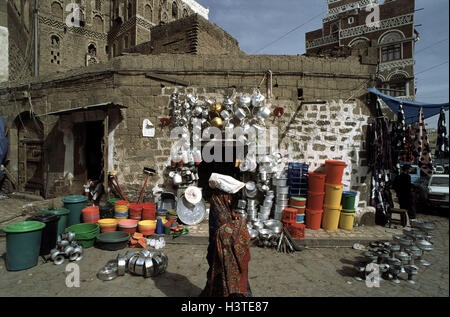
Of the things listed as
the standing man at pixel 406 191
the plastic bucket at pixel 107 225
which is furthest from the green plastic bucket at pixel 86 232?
the standing man at pixel 406 191

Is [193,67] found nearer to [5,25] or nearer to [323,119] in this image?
[323,119]

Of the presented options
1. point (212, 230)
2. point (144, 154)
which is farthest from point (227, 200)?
point (144, 154)

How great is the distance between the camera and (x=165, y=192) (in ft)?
22.5

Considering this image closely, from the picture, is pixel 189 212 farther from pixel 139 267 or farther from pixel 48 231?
pixel 48 231

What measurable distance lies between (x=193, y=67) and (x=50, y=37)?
24157 millimetres

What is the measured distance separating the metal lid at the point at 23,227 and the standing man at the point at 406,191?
906 cm

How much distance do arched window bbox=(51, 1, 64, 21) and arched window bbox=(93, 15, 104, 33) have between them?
10.5 feet

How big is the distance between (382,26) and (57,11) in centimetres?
3481

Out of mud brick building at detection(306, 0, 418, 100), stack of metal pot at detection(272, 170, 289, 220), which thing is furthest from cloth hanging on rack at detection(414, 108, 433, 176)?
mud brick building at detection(306, 0, 418, 100)

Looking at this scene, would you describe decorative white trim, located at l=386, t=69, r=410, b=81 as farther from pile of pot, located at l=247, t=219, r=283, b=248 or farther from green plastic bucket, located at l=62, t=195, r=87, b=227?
green plastic bucket, located at l=62, t=195, r=87, b=227

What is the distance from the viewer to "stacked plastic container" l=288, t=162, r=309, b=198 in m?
6.48

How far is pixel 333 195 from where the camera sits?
617 cm

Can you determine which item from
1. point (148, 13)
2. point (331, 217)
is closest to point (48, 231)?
point (331, 217)

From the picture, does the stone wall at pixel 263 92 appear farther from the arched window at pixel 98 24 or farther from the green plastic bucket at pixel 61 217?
the arched window at pixel 98 24
